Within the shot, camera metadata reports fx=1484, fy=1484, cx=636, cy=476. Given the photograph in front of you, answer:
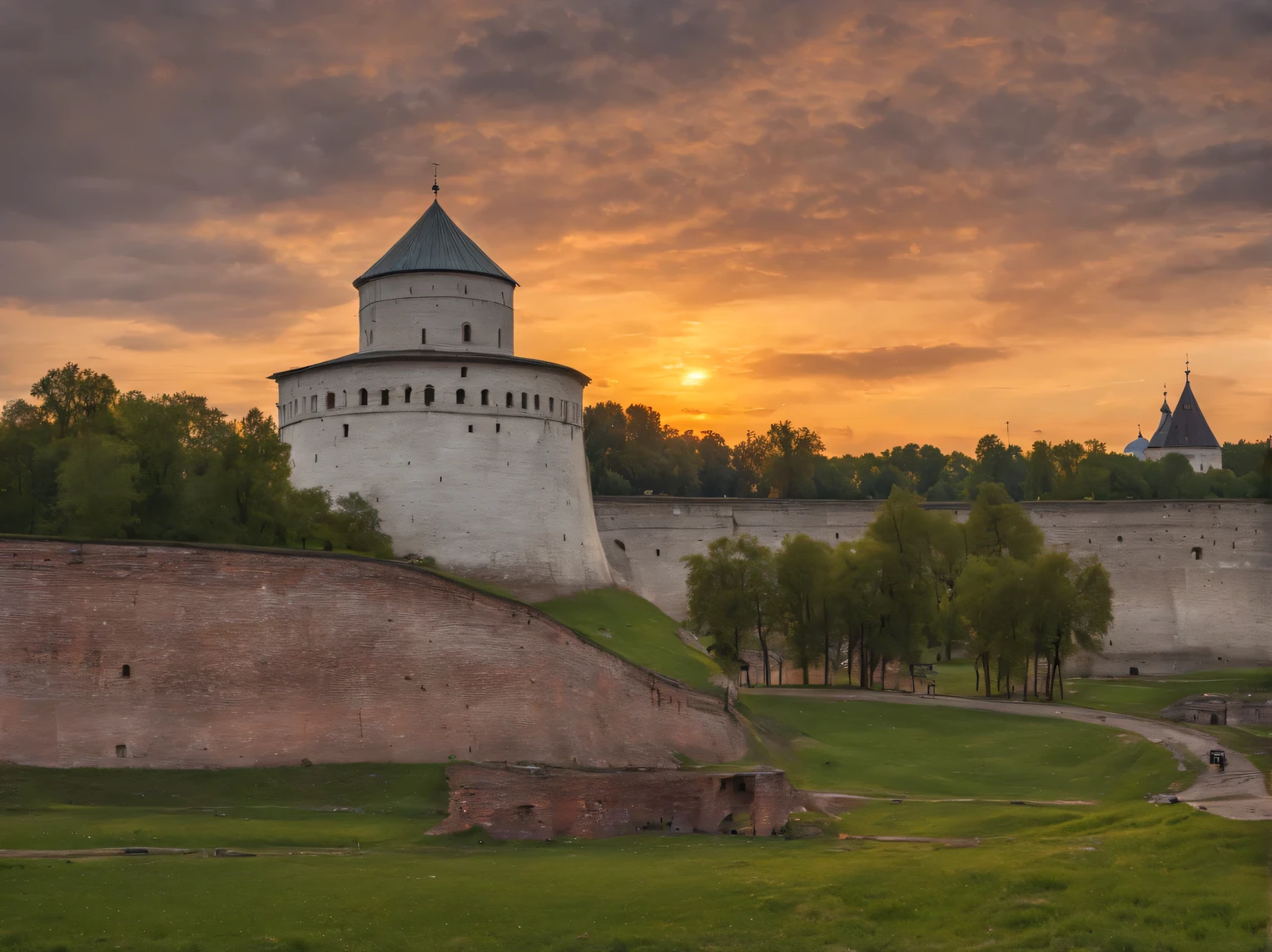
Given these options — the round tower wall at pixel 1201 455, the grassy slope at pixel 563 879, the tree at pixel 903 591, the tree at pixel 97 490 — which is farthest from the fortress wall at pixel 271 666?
the round tower wall at pixel 1201 455

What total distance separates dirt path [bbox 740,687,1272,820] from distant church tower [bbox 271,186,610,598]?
Result: 1040 cm

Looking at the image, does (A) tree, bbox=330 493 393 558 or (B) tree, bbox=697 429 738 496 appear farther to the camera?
(B) tree, bbox=697 429 738 496

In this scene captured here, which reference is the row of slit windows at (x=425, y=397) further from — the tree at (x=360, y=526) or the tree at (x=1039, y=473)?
the tree at (x=1039, y=473)

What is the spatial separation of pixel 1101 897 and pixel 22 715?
69.1ft

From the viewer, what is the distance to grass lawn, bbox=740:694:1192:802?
37406 mm

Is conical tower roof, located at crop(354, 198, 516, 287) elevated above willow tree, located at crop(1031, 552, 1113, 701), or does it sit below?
above

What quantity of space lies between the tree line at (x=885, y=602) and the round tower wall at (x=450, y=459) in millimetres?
6220

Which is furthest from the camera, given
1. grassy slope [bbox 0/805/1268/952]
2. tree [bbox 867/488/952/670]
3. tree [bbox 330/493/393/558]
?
tree [bbox 867/488/952/670]

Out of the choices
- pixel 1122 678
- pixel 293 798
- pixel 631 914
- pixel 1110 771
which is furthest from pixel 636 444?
pixel 631 914

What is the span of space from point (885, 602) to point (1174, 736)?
52.9ft

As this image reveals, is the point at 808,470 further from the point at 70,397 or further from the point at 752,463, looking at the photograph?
the point at 70,397

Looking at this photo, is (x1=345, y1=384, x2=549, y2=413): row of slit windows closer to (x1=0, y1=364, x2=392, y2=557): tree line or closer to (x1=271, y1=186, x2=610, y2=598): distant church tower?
(x1=271, y1=186, x2=610, y2=598): distant church tower

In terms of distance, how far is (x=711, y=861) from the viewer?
1037 inches

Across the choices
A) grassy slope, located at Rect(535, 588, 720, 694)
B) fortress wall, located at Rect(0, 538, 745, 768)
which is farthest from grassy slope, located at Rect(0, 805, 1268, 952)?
grassy slope, located at Rect(535, 588, 720, 694)
